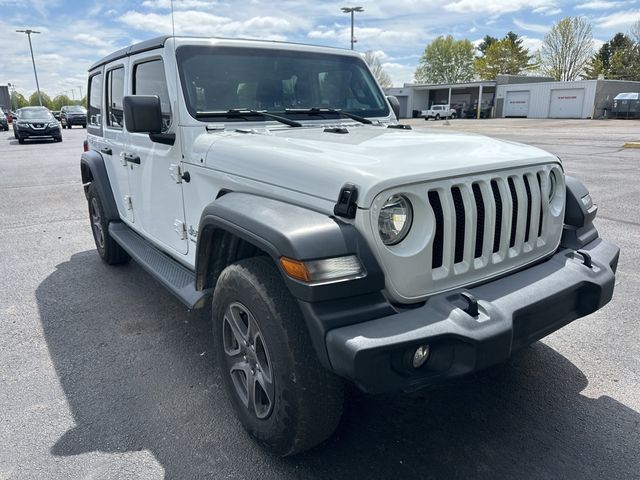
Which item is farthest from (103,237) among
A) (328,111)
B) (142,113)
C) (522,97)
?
(522,97)

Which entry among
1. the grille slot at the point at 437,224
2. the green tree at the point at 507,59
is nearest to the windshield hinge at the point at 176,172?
the grille slot at the point at 437,224

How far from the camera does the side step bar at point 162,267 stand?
2.92 metres

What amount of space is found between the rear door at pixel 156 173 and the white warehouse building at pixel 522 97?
167 feet

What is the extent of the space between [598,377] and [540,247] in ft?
3.47

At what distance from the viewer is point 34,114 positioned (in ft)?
74.3

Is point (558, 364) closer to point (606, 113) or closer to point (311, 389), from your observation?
point (311, 389)

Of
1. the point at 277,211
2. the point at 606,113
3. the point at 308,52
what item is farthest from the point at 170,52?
the point at 606,113

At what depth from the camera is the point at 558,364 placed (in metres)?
3.21

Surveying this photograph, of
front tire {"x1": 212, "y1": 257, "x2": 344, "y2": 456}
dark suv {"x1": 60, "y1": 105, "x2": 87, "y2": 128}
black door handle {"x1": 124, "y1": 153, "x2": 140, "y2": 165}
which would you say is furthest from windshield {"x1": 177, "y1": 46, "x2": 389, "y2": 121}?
dark suv {"x1": 60, "y1": 105, "x2": 87, "y2": 128}

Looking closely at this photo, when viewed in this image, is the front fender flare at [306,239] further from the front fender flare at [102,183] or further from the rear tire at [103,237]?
the rear tire at [103,237]

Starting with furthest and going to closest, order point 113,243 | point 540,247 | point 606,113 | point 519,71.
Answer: point 519,71, point 606,113, point 113,243, point 540,247

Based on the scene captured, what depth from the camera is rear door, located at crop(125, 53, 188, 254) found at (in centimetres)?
334

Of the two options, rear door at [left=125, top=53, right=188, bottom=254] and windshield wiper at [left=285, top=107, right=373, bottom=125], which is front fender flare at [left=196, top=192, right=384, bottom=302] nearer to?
rear door at [left=125, top=53, right=188, bottom=254]

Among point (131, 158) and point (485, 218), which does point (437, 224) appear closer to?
point (485, 218)
